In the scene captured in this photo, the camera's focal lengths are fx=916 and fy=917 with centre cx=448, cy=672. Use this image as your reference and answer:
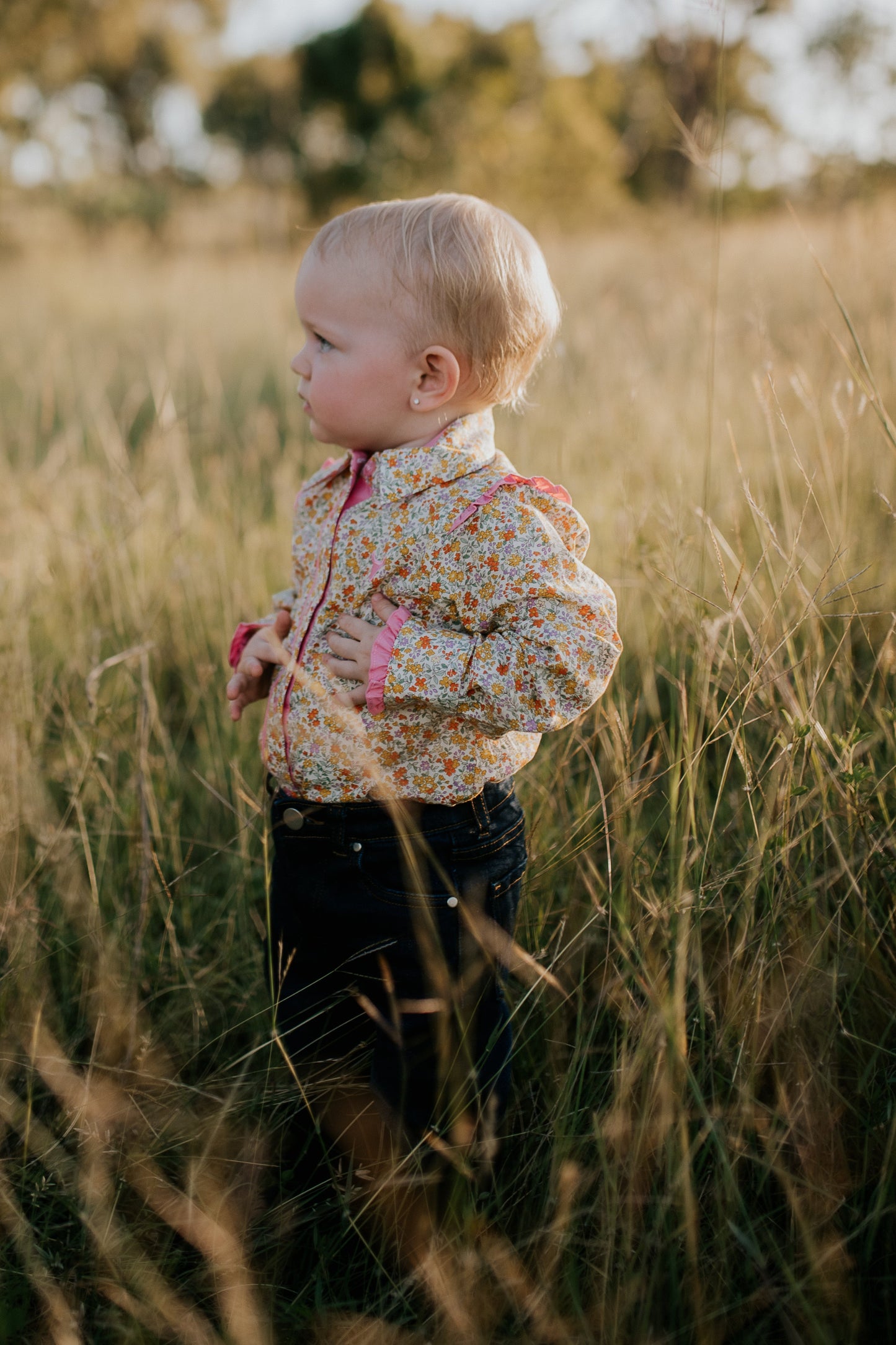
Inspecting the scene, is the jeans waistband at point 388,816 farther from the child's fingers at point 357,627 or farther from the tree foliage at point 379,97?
the tree foliage at point 379,97

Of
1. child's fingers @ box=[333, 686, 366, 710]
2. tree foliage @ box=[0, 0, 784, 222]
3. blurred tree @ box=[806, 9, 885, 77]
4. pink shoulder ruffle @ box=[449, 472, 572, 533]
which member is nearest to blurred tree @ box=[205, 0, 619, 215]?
tree foliage @ box=[0, 0, 784, 222]

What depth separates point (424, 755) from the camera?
1.28 meters

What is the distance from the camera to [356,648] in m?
1.27

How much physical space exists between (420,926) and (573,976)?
37 centimetres

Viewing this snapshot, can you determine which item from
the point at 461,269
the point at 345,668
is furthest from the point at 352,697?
the point at 461,269

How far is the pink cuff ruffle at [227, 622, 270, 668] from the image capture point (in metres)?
1.53

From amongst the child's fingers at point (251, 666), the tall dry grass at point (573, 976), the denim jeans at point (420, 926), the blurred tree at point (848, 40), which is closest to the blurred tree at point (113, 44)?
the blurred tree at point (848, 40)

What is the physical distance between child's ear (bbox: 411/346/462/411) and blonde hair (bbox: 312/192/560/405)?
0.02 m

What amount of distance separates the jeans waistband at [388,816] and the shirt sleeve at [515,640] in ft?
0.52

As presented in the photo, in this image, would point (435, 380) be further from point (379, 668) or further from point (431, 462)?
point (379, 668)

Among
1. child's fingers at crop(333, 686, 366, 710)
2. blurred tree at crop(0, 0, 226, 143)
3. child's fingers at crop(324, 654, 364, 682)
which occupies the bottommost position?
child's fingers at crop(333, 686, 366, 710)

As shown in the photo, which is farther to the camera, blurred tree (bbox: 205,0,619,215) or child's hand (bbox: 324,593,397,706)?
blurred tree (bbox: 205,0,619,215)

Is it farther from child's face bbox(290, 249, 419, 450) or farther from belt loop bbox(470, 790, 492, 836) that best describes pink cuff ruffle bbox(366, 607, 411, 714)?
child's face bbox(290, 249, 419, 450)

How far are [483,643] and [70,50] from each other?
2570cm
